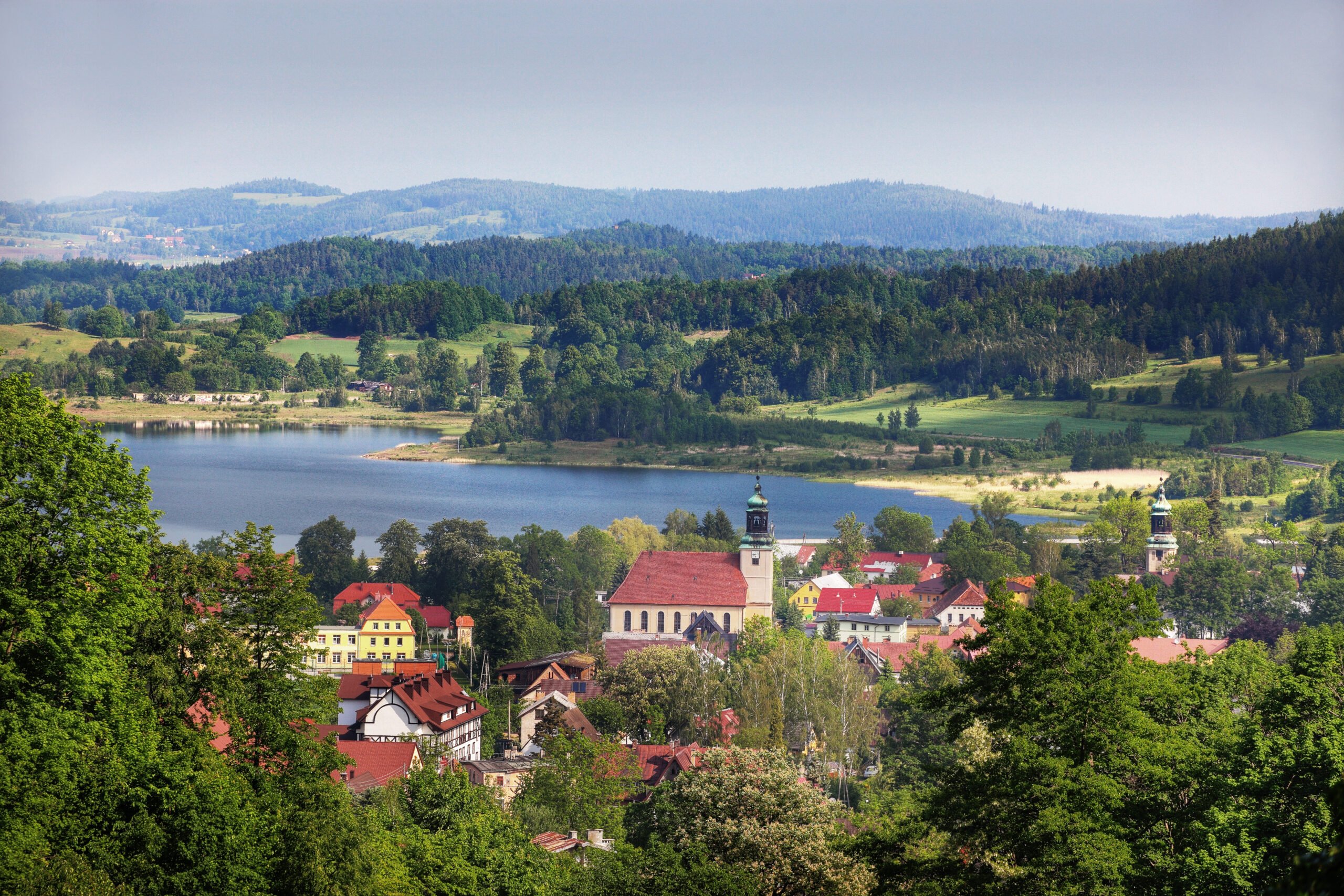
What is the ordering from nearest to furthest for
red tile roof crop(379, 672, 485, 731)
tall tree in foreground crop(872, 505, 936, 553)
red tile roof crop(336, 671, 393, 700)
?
1. red tile roof crop(379, 672, 485, 731)
2. red tile roof crop(336, 671, 393, 700)
3. tall tree in foreground crop(872, 505, 936, 553)

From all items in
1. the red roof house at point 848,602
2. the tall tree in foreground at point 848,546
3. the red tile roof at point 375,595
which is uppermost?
the red tile roof at point 375,595

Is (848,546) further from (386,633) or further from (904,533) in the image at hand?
(386,633)

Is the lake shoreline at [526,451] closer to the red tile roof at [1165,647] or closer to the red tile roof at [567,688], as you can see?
the red tile roof at [1165,647]

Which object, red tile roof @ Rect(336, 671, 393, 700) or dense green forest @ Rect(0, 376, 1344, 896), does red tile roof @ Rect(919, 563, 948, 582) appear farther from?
dense green forest @ Rect(0, 376, 1344, 896)

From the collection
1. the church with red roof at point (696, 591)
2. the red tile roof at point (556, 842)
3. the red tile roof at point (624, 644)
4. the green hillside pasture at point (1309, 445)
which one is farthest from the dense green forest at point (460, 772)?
the green hillside pasture at point (1309, 445)

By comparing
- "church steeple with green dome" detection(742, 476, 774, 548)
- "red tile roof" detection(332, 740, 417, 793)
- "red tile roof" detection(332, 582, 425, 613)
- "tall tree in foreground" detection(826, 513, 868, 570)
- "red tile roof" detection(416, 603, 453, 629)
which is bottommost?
"tall tree in foreground" detection(826, 513, 868, 570)

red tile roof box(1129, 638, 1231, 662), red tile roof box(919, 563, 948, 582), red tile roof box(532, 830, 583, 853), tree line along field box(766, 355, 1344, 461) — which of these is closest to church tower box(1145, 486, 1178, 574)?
red tile roof box(919, 563, 948, 582)
